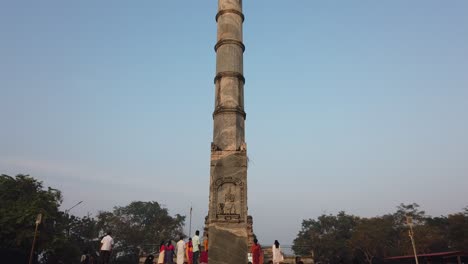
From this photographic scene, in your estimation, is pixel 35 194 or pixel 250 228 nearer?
pixel 250 228

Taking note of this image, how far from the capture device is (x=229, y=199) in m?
10.6

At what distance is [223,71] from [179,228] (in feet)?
168

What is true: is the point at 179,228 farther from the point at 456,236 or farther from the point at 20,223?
the point at 456,236

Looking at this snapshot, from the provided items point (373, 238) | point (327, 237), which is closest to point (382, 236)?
point (373, 238)

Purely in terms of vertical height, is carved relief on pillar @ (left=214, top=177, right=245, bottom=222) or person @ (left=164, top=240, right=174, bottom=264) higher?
carved relief on pillar @ (left=214, top=177, right=245, bottom=222)

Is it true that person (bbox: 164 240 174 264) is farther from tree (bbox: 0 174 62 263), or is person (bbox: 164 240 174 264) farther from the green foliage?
the green foliage

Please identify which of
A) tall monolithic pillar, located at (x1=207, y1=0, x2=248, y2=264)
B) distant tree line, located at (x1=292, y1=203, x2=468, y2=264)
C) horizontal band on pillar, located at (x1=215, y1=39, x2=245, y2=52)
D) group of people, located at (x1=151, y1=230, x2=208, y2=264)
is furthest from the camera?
distant tree line, located at (x1=292, y1=203, x2=468, y2=264)

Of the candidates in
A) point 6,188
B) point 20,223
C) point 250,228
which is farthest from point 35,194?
point 250,228

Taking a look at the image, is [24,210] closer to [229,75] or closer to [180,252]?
[180,252]

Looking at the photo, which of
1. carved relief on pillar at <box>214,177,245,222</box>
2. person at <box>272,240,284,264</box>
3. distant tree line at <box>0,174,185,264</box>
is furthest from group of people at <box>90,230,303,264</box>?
distant tree line at <box>0,174,185,264</box>

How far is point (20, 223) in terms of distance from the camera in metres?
24.3

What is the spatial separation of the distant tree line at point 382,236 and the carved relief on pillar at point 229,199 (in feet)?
64.0

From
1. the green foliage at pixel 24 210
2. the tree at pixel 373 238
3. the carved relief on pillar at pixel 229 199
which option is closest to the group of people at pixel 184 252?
the carved relief on pillar at pixel 229 199

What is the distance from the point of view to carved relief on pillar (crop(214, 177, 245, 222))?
1039cm
